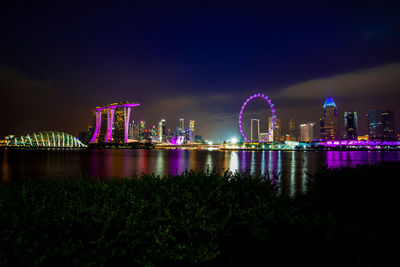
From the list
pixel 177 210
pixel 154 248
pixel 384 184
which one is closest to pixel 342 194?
pixel 384 184

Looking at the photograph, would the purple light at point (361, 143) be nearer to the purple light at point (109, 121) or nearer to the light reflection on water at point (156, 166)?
the light reflection on water at point (156, 166)

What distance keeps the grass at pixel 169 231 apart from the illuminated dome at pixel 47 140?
187729 mm

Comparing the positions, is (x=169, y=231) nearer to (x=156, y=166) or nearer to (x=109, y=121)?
(x=156, y=166)

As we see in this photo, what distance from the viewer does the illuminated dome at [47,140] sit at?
546 ft

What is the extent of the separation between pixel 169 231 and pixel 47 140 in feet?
636

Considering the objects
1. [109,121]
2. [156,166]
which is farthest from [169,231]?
[109,121]

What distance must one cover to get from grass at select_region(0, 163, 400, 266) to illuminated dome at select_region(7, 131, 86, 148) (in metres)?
188

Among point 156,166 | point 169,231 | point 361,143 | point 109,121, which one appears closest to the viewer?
point 169,231

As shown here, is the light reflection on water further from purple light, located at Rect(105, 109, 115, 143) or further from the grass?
purple light, located at Rect(105, 109, 115, 143)

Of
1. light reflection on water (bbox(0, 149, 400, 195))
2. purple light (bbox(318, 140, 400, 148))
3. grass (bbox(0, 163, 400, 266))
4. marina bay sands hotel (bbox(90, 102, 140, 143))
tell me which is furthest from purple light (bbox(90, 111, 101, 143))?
grass (bbox(0, 163, 400, 266))

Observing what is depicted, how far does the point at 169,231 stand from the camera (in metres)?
3.28

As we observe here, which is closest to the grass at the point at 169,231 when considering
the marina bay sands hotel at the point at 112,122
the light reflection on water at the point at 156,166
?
the light reflection on water at the point at 156,166

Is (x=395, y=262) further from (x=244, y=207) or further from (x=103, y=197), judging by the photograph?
(x=103, y=197)

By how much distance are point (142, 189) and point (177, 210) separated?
0.84 metres
